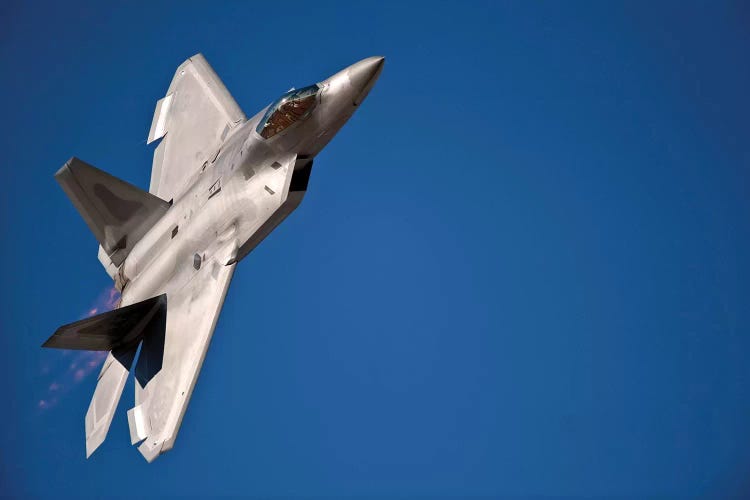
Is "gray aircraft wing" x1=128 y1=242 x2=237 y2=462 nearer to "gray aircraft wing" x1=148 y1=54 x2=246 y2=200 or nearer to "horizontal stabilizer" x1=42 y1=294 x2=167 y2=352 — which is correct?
"horizontal stabilizer" x1=42 y1=294 x2=167 y2=352

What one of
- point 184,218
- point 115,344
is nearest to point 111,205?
point 184,218

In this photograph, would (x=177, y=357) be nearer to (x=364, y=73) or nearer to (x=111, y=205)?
(x=111, y=205)

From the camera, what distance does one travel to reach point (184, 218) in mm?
18219

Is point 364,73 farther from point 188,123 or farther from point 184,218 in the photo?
point 188,123

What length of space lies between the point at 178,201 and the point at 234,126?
1962 millimetres

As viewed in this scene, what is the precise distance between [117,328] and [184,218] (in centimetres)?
269

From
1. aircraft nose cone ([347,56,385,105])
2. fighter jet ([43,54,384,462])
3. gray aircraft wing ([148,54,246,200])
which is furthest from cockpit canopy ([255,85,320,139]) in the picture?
gray aircraft wing ([148,54,246,200])

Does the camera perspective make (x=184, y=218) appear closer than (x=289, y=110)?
No

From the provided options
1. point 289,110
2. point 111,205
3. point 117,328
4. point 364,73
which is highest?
point 111,205

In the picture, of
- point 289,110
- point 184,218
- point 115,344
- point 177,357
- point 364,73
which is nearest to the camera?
point 364,73

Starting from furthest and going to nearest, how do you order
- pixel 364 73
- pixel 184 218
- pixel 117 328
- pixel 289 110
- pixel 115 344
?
pixel 115 344, pixel 117 328, pixel 184 218, pixel 289 110, pixel 364 73

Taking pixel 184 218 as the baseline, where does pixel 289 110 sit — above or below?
below

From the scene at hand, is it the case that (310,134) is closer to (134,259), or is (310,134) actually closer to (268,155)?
(268,155)

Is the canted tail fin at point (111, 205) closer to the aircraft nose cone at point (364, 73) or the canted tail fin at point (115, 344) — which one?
the canted tail fin at point (115, 344)
